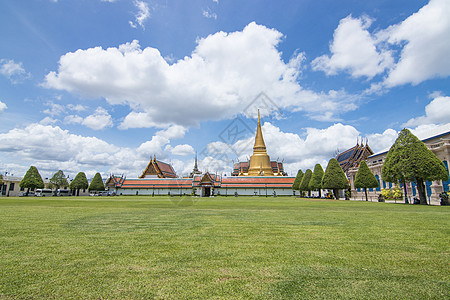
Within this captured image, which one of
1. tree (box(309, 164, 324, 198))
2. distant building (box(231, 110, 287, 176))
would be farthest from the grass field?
distant building (box(231, 110, 287, 176))

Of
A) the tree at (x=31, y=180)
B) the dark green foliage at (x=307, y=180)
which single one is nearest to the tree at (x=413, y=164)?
the dark green foliage at (x=307, y=180)

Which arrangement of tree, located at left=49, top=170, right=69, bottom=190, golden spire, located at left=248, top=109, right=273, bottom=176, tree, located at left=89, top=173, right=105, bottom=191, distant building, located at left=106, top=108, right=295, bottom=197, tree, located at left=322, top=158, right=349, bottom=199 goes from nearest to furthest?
tree, located at left=322, top=158, right=349, bottom=199
distant building, located at left=106, top=108, right=295, bottom=197
tree, located at left=89, top=173, right=105, bottom=191
tree, located at left=49, top=170, right=69, bottom=190
golden spire, located at left=248, top=109, right=273, bottom=176

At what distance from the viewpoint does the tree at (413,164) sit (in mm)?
21750

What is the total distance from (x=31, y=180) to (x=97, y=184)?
41.4 feet

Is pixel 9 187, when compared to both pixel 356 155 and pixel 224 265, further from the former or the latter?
pixel 356 155

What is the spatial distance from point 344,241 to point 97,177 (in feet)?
212

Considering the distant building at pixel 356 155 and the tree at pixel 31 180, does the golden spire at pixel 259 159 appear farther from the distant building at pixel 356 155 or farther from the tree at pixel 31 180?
the tree at pixel 31 180

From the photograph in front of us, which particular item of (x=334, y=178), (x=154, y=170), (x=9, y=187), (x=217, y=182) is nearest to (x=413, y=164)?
(x=334, y=178)

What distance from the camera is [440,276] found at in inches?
149

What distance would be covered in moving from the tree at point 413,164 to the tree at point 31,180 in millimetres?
61040

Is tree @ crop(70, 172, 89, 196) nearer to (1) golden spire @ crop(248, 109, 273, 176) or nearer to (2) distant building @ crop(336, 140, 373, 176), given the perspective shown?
(1) golden spire @ crop(248, 109, 273, 176)

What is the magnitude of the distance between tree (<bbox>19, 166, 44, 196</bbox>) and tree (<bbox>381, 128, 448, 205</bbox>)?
200 feet

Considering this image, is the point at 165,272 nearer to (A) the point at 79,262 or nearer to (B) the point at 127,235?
(A) the point at 79,262

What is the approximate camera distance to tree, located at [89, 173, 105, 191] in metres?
59.9
